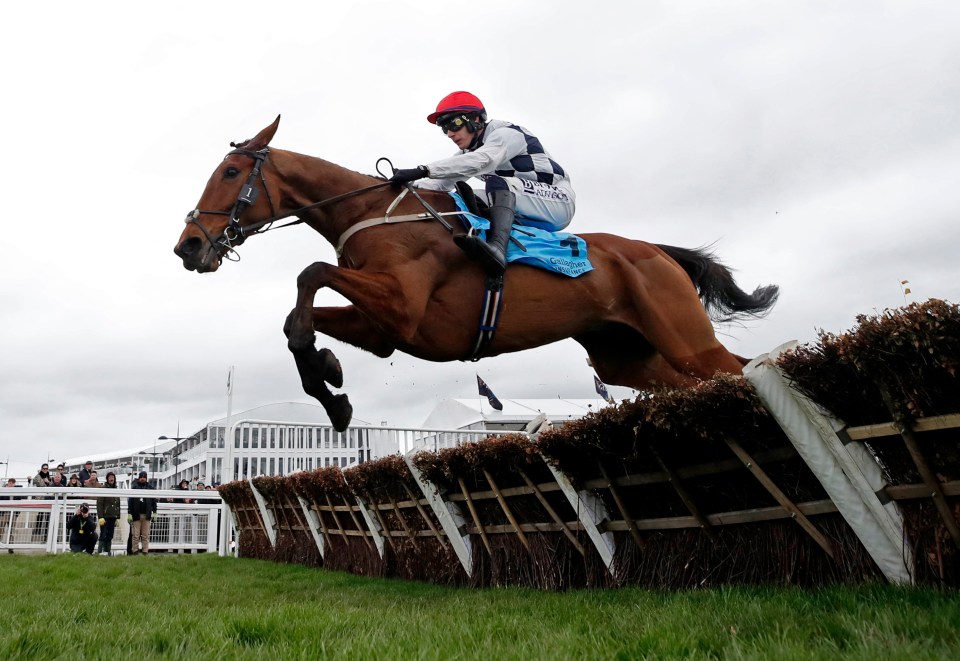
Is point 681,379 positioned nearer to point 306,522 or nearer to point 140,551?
point 306,522

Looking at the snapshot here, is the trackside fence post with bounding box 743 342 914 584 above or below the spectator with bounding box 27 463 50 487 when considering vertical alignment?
below

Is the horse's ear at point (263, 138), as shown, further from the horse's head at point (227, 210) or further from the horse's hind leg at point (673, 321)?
the horse's hind leg at point (673, 321)

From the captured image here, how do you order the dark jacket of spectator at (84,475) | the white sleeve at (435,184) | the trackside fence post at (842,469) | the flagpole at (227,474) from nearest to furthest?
the trackside fence post at (842,469)
the white sleeve at (435,184)
the flagpole at (227,474)
the dark jacket of spectator at (84,475)

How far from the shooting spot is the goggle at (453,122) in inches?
198

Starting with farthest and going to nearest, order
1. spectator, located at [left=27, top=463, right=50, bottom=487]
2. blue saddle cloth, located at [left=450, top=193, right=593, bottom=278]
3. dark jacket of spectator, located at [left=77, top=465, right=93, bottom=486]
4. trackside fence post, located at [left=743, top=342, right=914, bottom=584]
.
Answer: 1. dark jacket of spectator, located at [left=77, top=465, right=93, bottom=486]
2. spectator, located at [left=27, top=463, right=50, bottom=487]
3. blue saddle cloth, located at [left=450, top=193, right=593, bottom=278]
4. trackside fence post, located at [left=743, top=342, right=914, bottom=584]

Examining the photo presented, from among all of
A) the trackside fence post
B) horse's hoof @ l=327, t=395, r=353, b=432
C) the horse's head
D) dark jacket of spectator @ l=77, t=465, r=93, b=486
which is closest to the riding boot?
horse's hoof @ l=327, t=395, r=353, b=432

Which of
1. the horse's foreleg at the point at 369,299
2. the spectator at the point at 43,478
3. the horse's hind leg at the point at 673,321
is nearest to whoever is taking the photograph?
the horse's foreleg at the point at 369,299

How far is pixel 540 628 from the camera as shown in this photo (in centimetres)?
272

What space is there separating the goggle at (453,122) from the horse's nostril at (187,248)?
5.70 ft

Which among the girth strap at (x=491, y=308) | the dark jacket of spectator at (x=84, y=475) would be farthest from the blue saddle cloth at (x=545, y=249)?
the dark jacket of spectator at (x=84, y=475)

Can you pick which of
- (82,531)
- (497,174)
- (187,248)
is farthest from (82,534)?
(497,174)

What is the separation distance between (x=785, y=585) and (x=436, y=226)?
8.91 feet

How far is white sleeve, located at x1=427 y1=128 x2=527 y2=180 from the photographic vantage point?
4.59m

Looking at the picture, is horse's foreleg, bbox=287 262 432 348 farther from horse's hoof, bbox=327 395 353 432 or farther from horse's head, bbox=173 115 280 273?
horse's head, bbox=173 115 280 273
